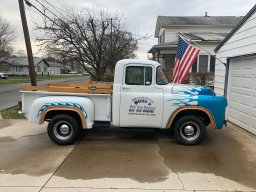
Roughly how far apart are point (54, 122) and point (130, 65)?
233 centimetres

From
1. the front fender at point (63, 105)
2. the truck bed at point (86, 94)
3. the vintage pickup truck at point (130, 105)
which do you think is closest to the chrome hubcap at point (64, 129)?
the vintage pickup truck at point (130, 105)

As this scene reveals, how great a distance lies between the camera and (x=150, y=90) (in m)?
6.91

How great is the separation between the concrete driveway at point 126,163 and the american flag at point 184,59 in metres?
2.13

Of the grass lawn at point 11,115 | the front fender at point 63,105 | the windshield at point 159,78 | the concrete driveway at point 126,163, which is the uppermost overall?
the windshield at point 159,78

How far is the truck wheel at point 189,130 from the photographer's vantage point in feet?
22.8

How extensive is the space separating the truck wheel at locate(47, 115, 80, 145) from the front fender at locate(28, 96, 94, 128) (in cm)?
29

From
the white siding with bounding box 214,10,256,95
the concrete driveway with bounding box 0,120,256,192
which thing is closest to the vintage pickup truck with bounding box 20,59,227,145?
the concrete driveway with bounding box 0,120,256,192

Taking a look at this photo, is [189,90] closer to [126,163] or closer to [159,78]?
[159,78]

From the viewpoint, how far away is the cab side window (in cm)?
694

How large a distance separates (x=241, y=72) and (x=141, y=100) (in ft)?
12.8

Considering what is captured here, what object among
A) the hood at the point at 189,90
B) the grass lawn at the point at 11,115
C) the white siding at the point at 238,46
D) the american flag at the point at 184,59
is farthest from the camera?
the grass lawn at the point at 11,115

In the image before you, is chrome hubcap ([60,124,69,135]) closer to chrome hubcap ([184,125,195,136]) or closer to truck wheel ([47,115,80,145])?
truck wheel ([47,115,80,145])

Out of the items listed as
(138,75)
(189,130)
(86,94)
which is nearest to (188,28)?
(138,75)

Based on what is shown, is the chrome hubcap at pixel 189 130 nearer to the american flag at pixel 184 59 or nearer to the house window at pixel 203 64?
the american flag at pixel 184 59
